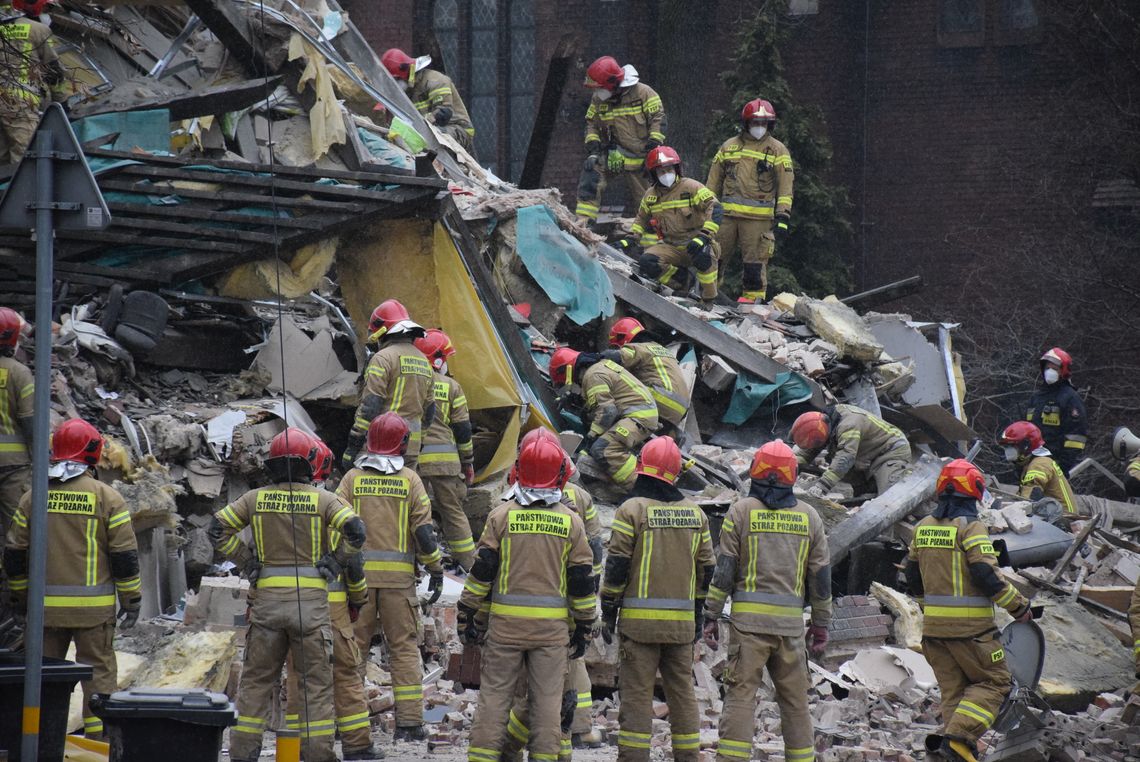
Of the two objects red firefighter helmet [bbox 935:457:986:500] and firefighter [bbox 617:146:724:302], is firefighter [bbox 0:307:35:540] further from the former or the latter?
firefighter [bbox 617:146:724:302]

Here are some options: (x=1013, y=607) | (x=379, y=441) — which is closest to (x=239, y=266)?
(x=379, y=441)

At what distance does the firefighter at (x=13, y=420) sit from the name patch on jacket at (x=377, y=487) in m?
2.12

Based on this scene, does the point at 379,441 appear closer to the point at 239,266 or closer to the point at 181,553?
the point at 181,553

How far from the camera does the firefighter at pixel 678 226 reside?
1409 centimetres

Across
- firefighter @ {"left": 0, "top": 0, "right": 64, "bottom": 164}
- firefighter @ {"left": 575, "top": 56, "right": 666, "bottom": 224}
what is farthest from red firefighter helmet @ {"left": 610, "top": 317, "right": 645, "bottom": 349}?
firefighter @ {"left": 0, "top": 0, "right": 64, "bottom": 164}

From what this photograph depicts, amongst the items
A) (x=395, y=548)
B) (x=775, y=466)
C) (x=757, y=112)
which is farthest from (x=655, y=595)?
(x=757, y=112)

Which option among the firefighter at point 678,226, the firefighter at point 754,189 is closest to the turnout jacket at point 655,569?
the firefighter at point 678,226

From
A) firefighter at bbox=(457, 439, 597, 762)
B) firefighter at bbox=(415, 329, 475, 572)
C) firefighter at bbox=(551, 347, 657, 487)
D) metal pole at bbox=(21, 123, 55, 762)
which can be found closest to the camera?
metal pole at bbox=(21, 123, 55, 762)

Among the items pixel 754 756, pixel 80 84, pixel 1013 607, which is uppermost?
pixel 80 84

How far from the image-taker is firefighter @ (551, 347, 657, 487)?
11016 mm

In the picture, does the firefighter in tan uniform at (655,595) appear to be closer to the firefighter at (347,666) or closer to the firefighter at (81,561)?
the firefighter at (347,666)

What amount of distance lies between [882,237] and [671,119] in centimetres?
397

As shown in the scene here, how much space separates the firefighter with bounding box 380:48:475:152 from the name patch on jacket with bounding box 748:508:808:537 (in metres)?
9.42

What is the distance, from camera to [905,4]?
21391mm
